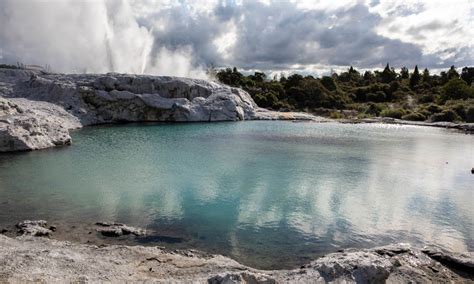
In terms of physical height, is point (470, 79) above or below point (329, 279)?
above

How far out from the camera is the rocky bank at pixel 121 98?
144 feet

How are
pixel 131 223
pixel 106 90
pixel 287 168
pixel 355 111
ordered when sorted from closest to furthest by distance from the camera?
pixel 131 223 < pixel 287 168 < pixel 106 90 < pixel 355 111

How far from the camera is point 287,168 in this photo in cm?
2159

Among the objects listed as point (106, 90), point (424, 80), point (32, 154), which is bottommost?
point (32, 154)

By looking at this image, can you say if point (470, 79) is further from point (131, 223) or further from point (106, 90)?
point (131, 223)

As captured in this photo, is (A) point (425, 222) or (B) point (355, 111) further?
(B) point (355, 111)

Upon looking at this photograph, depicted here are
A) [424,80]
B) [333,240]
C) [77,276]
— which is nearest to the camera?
[77,276]

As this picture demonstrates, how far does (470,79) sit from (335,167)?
313 feet

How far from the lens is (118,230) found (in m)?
11.7

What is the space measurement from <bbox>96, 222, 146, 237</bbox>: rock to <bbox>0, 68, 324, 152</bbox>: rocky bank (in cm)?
3032

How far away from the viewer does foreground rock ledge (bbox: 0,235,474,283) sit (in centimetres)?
768

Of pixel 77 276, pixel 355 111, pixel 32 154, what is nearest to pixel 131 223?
pixel 77 276

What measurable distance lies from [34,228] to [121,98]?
124ft

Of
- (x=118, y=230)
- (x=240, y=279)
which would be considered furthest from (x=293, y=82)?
(x=240, y=279)
